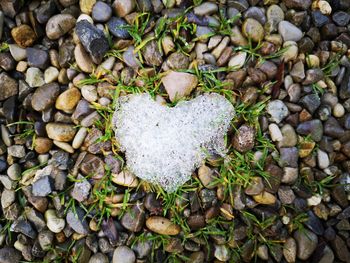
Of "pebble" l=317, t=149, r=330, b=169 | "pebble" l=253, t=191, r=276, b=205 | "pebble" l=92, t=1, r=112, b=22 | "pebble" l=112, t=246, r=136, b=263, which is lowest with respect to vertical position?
"pebble" l=112, t=246, r=136, b=263

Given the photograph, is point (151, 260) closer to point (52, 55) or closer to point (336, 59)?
point (52, 55)

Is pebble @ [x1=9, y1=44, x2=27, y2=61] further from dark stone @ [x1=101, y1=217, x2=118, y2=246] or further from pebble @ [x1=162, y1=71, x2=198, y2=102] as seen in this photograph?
dark stone @ [x1=101, y1=217, x2=118, y2=246]

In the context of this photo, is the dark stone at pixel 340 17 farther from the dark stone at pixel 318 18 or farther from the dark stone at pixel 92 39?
the dark stone at pixel 92 39

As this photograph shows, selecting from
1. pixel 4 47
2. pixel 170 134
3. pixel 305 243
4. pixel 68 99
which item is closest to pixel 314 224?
pixel 305 243

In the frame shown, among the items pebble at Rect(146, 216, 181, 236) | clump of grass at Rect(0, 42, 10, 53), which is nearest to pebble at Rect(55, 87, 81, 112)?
clump of grass at Rect(0, 42, 10, 53)

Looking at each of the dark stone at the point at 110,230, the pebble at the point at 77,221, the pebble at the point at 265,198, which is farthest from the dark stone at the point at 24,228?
the pebble at the point at 265,198

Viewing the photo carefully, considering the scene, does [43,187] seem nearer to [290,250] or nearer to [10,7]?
[10,7]
